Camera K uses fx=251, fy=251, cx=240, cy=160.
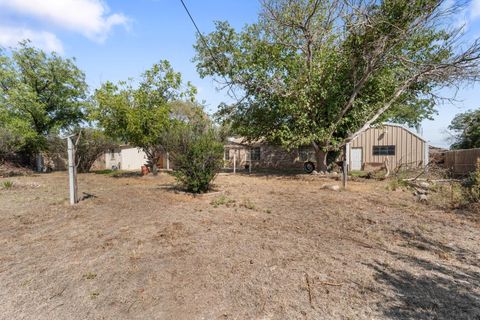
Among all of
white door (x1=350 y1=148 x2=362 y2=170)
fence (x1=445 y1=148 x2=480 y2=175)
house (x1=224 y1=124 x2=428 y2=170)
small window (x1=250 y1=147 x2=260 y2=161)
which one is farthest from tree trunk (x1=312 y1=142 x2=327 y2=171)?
small window (x1=250 y1=147 x2=260 y2=161)

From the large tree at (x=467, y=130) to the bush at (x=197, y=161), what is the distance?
21.3 metres

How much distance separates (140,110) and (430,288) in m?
13.3

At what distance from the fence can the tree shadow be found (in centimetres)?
979

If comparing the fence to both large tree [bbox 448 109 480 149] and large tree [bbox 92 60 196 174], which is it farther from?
large tree [bbox 92 60 196 174]

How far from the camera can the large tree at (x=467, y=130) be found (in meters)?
19.7

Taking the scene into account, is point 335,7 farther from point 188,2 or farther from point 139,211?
point 139,211

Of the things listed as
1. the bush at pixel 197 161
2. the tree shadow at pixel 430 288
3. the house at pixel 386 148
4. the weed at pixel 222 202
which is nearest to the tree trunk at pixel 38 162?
the house at pixel 386 148

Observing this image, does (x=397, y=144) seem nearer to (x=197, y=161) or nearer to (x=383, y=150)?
(x=383, y=150)

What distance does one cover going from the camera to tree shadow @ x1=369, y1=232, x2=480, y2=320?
7.41ft

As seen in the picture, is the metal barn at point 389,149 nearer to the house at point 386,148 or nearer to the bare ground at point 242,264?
Answer: the house at point 386,148

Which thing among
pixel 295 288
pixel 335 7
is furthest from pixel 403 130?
pixel 295 288

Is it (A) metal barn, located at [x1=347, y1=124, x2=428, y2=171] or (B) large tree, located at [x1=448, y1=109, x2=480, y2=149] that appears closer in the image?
(A) metal barn, located at [x1=347, y1=124, x2=428, y2=171]

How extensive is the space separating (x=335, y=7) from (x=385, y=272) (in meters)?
12.2

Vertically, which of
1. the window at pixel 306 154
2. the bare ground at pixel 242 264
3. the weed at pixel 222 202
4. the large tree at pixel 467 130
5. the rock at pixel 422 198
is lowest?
the bare ground at pixel 242 264
